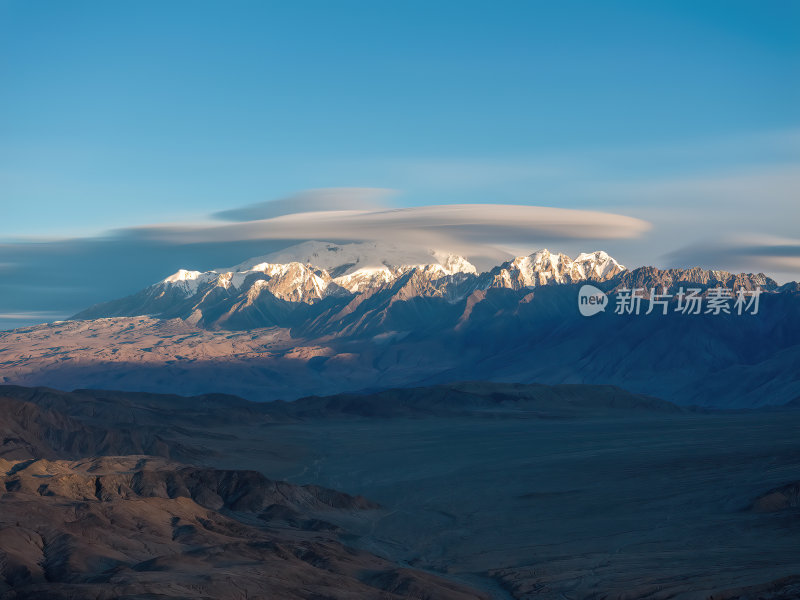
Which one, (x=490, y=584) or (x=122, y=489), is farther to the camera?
(x=122, y=489)

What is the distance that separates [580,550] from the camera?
86.5 metres

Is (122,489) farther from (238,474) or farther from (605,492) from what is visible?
(605,492)

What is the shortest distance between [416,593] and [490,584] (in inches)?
420

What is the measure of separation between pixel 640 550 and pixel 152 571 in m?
40.0

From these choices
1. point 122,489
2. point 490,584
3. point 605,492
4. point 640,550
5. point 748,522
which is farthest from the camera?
point 605,492

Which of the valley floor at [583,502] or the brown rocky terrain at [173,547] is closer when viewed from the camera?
the brown rocky terrain at [173,547]

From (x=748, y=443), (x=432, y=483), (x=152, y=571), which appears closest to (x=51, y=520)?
(x=152, y=571)

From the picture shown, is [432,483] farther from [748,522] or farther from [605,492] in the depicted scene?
[748,522]

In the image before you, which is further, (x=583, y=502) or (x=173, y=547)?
(x=583, y=502)

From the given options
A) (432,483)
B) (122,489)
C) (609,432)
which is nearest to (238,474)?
(122,489)

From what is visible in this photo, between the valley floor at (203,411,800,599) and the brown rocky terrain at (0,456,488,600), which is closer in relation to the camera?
the brown rocky terrain at (0,456,488,600)

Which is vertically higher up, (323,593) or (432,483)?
(323,593)

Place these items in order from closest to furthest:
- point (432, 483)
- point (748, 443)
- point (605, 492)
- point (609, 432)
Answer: point (605, 492) < point (432, 483) < point (748, 443) < point (609, 432)

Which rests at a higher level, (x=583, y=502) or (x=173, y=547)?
(x=173, y=547)
